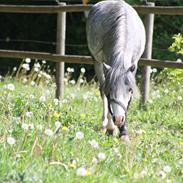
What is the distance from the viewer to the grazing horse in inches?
223

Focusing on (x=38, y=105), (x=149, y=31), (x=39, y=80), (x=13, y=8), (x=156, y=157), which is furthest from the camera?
(x=39, y=80)

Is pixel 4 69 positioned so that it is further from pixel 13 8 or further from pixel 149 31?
pixel 149 31

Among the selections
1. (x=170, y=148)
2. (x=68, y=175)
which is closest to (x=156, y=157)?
(x=170, y=148)

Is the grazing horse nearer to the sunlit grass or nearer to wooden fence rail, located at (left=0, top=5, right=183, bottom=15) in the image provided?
the sunlit grass

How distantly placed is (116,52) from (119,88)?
544 millimetres

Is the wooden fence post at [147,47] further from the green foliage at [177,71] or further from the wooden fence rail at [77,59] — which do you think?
the green foliage at [177,71]

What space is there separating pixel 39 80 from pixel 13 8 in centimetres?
→ 146

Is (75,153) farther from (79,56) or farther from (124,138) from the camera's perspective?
(79,56)

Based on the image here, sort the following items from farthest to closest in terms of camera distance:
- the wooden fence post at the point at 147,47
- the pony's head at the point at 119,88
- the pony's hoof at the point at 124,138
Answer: the wooden fence post at the point at 147,47 < the pony's head at the point at 119,88 < the pony's hoof at the point at 124,138

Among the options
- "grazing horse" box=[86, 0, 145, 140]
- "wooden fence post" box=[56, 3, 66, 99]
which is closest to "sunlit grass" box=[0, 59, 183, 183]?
"grazing horse" box=[86, 0, 145, 140]

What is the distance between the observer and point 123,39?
6.25m

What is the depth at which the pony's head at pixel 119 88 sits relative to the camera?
18.4ft

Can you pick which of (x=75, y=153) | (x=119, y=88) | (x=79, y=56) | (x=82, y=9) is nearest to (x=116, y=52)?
(x=119, y=88)

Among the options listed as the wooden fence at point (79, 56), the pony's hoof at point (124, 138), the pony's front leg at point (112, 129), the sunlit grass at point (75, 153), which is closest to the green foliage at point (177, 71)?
the wooden fence at point (79, 56)
